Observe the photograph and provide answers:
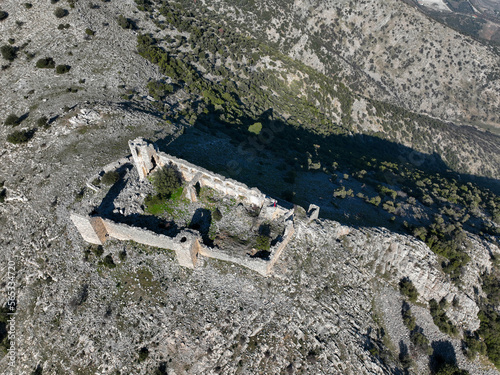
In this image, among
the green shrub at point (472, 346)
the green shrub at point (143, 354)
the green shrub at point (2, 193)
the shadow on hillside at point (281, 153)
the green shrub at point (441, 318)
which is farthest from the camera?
the shadow on hillside at point (281, 153)

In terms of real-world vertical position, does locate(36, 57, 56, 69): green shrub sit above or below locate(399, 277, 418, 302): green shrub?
above

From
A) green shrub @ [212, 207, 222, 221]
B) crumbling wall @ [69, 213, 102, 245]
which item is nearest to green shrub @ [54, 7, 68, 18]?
crumbling wall @ [69, 213, 102, 245]

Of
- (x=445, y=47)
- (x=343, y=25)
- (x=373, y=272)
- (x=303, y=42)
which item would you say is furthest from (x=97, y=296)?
(x=445, y=47)

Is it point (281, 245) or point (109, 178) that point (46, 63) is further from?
point (281, 245)

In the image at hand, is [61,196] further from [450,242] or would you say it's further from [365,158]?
[365,158]

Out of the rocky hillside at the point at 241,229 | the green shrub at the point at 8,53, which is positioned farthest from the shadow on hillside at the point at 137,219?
the green shrub at the point at 8,53

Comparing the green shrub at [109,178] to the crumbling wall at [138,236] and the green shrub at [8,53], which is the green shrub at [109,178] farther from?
the green shrub at [8,53]

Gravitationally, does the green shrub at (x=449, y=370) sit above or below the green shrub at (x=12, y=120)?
below

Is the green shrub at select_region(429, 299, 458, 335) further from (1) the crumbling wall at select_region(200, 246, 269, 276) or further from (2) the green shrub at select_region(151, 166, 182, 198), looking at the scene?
(2) the green shrub at select_region(151, 166, 182, 198)
